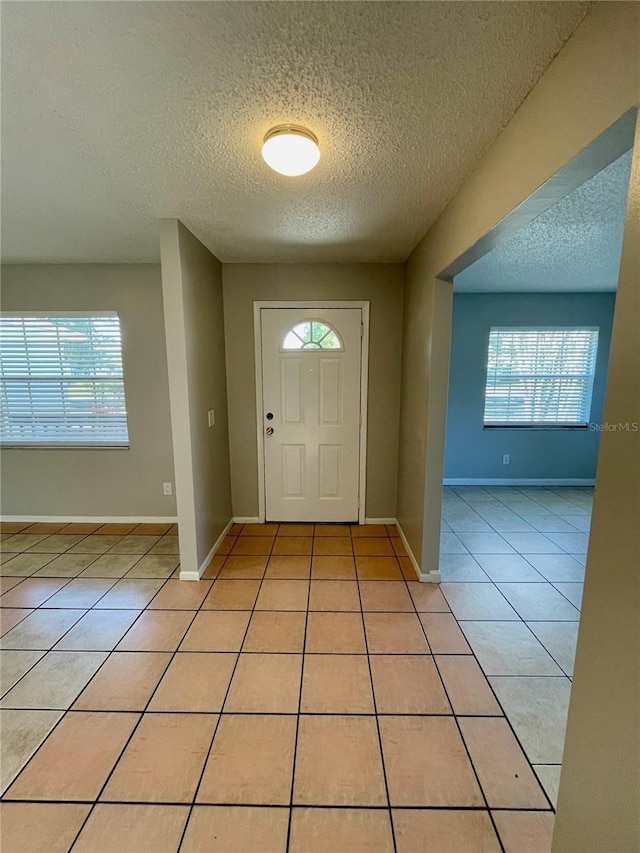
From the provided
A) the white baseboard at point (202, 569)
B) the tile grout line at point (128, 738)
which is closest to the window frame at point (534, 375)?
the white baseboard at point (202, 569)

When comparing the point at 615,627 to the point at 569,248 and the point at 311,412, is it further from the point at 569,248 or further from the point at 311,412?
the point at 569,248

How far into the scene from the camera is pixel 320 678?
1.65 m

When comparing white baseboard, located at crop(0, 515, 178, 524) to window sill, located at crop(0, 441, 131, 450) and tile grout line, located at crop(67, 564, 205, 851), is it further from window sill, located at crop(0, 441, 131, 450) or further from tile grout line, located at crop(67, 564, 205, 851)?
tile grout line, located at crop(67, 564, 205, 851)

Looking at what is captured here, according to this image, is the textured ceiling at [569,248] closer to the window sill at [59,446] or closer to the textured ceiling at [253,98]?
the textured ceiling at [253,98]

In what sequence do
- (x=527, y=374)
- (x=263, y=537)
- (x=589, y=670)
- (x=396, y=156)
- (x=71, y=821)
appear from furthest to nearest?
(x=527, y=374)
(x=263, y=537)
(x=396, y=156)
(x=71, y=821)
(x=589, y=670)

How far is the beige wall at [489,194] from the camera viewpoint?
0.84m

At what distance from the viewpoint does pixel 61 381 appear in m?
3.21

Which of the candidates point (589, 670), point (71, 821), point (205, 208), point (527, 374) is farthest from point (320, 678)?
point (527, 374)

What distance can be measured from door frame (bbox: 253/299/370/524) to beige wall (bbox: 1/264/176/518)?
33.5 inches

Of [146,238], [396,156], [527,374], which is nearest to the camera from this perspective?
[396,156]

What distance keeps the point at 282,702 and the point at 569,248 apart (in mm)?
3622

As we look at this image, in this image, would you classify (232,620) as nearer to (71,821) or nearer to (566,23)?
(71,821)

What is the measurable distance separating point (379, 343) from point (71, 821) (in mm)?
3105

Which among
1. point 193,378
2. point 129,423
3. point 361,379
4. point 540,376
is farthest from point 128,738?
point 540,376
